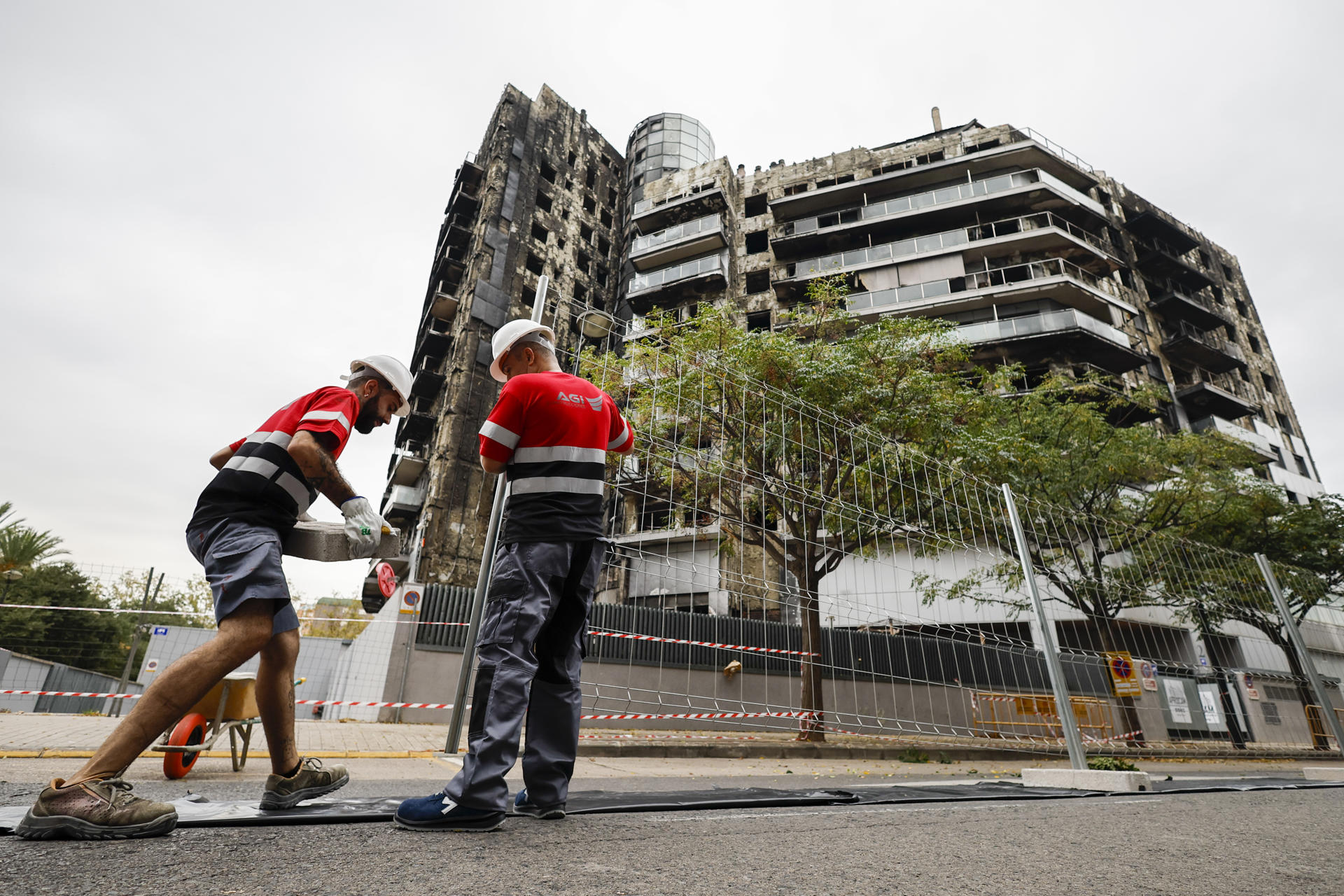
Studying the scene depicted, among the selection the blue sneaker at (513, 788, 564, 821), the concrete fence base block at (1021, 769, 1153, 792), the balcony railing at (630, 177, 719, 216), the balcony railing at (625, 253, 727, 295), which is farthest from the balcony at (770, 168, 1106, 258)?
the blue sneaker at (513, 788, 564, 821)

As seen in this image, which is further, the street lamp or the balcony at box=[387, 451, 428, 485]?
the balcony at box=[387, 451, 428, 485]

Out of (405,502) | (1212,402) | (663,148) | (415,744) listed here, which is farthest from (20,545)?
(1212,402)

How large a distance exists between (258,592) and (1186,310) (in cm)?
4240

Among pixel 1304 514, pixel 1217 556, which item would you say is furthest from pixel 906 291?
pixel 1217 556

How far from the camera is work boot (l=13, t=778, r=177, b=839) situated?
1.56 metres

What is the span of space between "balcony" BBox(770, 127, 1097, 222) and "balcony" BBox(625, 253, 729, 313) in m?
5.62

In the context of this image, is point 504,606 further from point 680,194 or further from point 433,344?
point 680,194

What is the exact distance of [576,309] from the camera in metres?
5.62

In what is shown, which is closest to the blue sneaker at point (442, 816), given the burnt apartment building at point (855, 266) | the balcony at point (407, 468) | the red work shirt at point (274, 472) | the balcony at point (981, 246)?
the red work shirt at point (274, 472)

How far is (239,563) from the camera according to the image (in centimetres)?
203

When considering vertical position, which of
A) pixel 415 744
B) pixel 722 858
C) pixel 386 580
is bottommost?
pixel 415 744

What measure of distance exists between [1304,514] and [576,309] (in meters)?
Result: 18.2

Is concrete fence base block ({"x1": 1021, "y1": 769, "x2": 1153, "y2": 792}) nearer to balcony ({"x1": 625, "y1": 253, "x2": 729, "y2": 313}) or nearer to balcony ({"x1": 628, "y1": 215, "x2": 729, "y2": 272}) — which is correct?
balcony ({"x1": 625, "y1": 253, "x2": 729, "y2": 313})

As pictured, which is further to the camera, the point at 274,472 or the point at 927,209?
the point at 927,209
